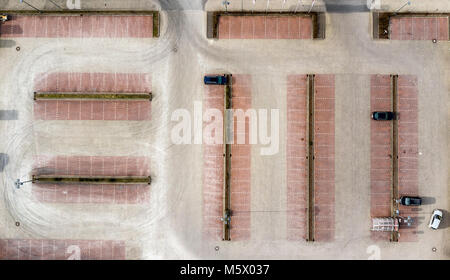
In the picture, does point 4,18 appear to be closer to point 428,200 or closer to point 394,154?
point 394,154

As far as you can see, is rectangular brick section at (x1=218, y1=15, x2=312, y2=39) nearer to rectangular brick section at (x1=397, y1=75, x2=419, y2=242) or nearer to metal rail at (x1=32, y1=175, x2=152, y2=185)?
rectangular brick section at (x1=397, y1=75, x2=419, y2=242)

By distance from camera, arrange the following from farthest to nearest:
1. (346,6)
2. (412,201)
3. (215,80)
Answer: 1. (346,6)
2. (215,80)
3. (412,201)

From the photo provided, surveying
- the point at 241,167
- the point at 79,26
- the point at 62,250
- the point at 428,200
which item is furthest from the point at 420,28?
the point at 62,250

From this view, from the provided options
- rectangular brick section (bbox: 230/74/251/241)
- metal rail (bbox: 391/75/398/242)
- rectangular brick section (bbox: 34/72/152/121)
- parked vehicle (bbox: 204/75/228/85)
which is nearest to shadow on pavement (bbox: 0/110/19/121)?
rectangular brick section (bbox: 34/72/152/121)

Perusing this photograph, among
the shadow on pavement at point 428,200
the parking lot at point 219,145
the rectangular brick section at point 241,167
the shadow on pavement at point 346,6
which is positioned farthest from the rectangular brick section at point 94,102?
the shadow on pavement at point 428,200

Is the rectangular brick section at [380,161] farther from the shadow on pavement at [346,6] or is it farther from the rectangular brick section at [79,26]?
the rectangular brick section at [79,26]

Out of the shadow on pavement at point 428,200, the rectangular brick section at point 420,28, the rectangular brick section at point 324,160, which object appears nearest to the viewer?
the shadow on pavement at point 428,200
